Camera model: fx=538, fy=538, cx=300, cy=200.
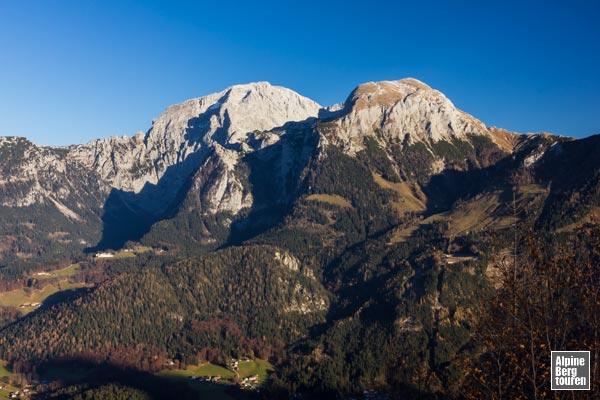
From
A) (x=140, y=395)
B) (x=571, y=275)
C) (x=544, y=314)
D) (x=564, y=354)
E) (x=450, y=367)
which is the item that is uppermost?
(x=571, y=275)

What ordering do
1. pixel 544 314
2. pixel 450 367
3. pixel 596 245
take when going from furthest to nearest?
1. pixel 450 367
2. pixel 544 314
3. pixel 596 245

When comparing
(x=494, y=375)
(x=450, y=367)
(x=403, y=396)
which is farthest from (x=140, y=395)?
(x=494, y=375)

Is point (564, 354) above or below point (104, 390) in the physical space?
above

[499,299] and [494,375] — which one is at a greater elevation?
[499,299]

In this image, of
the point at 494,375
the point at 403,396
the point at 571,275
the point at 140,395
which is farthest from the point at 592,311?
the point at 140,395

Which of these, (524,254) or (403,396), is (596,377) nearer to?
(524,254)

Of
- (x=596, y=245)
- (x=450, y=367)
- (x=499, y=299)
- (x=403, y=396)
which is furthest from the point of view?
(x=450, y=367)

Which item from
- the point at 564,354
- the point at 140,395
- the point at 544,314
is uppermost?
the point at 544,314

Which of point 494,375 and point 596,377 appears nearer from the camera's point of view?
point 596,377

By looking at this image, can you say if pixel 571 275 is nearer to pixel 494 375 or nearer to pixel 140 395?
pixel 494 375
